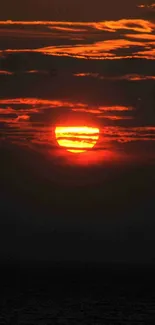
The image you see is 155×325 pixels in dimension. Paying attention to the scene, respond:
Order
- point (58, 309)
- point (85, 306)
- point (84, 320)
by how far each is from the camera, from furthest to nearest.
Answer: point (85, 306) < point (58, 309) < point (84, 320)

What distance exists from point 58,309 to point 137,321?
24.8m

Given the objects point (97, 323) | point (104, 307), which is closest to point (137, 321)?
point (97, 323)

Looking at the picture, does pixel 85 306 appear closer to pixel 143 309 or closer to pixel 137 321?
pixel 143 309

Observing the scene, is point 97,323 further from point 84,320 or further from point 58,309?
point 58,309

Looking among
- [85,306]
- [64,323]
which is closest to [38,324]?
[64,323]

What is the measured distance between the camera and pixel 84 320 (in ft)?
514

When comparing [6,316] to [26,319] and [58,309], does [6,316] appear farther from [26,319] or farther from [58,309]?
[58,309]

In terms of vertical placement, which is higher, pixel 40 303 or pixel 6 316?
pixel 40 303

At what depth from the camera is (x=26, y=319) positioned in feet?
499

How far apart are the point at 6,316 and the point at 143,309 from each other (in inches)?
1102

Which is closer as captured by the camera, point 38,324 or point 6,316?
point 38,324

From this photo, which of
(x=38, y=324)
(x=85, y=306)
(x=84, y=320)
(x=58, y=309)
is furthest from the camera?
(x=85, y=306)

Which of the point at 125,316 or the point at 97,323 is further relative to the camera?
the point at 125,316

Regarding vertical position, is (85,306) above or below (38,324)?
above
